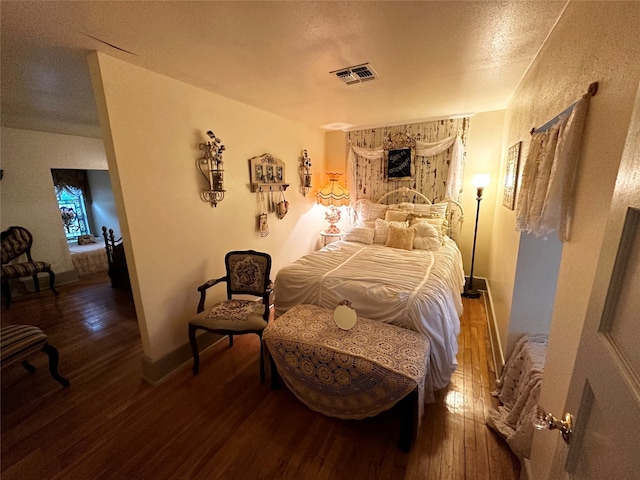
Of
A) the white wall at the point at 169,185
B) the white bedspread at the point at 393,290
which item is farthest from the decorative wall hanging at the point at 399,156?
the white wall at the point at 169,185

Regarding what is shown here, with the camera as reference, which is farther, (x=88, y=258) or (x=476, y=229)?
(x=88, y=258)

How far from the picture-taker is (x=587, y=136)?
39.9 inches

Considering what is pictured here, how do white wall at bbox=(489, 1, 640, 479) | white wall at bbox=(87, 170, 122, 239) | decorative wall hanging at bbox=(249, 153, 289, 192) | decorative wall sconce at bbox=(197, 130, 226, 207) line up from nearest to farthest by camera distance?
1. white wall at bbox=(489, 1, 640, 479)
2. decorative wall sconce at bbox=(197, 130, 226, 207)
3. decorative wall hanging at bbox=(249, 153, 289, 192)
4. white wall at bbox=(87, 170, 122, 239)

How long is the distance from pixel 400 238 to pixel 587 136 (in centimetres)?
219

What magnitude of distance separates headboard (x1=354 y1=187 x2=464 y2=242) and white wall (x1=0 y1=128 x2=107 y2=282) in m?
4.74

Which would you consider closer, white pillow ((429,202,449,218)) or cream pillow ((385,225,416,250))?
cream pillow ((385,225,416,250))

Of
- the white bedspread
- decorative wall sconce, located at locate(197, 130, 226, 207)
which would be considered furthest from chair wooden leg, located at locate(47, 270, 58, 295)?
the white bedspread

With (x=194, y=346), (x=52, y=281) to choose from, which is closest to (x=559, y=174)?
(x=194, y=346)

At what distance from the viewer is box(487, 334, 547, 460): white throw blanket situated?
1410 millimetres

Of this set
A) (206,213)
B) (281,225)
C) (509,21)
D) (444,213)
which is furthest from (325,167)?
(509,21)

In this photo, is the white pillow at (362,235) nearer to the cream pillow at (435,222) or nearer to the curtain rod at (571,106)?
the cream pillow at (435,222)

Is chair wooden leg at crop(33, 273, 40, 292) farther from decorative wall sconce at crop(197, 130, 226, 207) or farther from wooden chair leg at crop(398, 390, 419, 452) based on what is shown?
wooden chair leg at crop(398, 390, 419, 452)

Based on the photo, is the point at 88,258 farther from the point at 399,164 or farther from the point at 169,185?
the point at 399,164

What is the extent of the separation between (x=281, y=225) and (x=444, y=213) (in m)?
2.26
